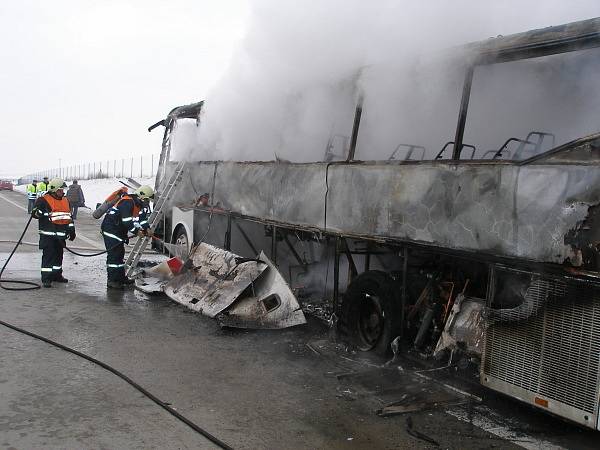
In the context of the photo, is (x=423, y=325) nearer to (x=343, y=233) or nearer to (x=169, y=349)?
(x=343, y=233)

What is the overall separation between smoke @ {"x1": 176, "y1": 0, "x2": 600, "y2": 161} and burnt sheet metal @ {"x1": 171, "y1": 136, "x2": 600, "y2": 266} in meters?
0.56

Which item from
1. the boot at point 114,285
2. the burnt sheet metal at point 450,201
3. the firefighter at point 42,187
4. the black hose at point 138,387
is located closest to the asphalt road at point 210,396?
the black hose at point 138,387

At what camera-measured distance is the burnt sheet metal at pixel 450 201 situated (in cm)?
390

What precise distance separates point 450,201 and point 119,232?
20.0ft

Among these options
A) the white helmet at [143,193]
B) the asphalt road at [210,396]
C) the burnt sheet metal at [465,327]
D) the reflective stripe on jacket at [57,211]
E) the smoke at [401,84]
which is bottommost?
the asphalt road at [210,396]

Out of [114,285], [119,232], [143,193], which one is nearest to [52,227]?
[119,232]

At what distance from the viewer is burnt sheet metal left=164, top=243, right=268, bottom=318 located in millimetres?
7223

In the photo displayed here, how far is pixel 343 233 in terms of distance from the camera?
Answer: 6.21 m

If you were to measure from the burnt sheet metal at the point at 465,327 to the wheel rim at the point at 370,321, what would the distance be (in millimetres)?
883

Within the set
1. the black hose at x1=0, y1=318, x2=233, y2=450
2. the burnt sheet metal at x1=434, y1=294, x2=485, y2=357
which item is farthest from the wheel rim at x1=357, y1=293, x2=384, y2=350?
the black hose at x1=0, y1=318, x2=233, y2=450

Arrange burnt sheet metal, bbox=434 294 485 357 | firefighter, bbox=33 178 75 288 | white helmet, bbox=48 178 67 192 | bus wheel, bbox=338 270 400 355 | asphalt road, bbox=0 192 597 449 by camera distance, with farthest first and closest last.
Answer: white helmet, bbox=48 178 67 192 → firefighter, bbox=33 178 75 288 → bus wheel, bbox=338 270 400 355 → burnt sheet metal, bbox=434 294 485 357 → asphalt road, bbox=0 192 597 449

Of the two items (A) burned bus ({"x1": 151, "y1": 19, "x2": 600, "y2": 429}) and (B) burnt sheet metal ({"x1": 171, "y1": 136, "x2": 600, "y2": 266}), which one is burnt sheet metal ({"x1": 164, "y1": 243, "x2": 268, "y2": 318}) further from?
(B) burnt sheet metal ({"x1": 171, "y1": 136, "x2": 600, "y2": 266})

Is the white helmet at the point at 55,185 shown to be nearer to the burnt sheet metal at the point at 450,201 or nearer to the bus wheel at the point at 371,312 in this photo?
the burnt sheet metal at the point at 450,201

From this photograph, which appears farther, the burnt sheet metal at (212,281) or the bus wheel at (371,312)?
the burnt sheet metal at (212,281)
